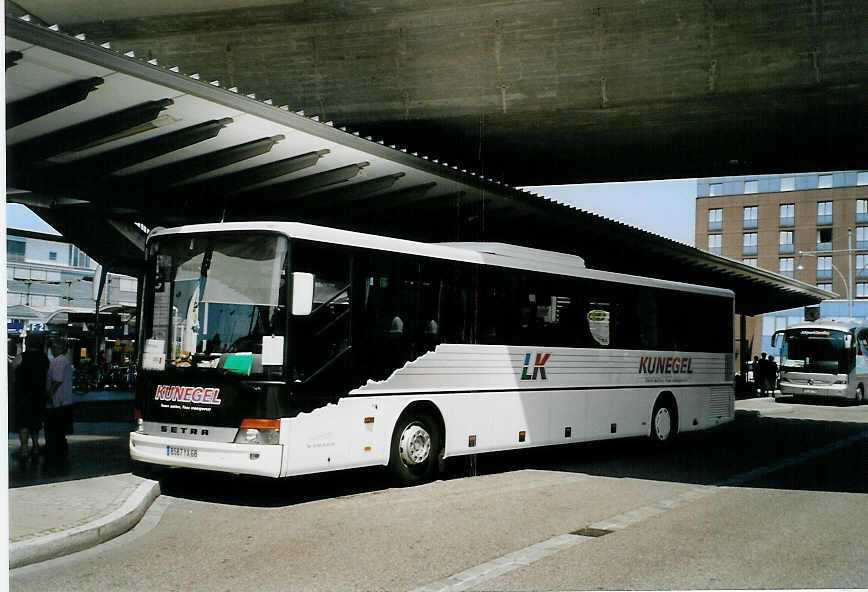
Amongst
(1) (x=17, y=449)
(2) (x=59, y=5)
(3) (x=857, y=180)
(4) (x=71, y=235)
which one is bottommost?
(1) (x=17, y=449)

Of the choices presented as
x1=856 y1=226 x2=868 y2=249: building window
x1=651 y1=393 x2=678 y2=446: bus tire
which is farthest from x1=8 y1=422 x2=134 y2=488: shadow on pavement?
x1=856 y1=226 x2=868 y2=249: building window

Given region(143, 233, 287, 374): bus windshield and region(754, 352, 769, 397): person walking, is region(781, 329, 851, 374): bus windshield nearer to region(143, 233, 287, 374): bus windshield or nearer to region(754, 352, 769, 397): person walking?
region(754, 352, 769, 397): person walking

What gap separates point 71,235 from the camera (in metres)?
23.0

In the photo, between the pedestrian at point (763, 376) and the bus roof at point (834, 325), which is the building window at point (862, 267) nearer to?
the pedestrian at point (763, 376)

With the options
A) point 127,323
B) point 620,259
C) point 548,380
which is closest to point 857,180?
point 620,259

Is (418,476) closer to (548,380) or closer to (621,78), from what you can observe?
(548,380)

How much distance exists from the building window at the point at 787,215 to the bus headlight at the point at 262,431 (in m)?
101

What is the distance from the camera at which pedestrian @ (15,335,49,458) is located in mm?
12352

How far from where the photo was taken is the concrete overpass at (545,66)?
18.2 meters

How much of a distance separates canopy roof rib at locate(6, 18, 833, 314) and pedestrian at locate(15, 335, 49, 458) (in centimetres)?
160

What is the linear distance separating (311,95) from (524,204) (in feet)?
18.9

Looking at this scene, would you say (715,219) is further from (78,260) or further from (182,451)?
(182,451)

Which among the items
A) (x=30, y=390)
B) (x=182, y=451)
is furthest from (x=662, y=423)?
(x=30, y=390)

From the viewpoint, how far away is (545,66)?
64.3ft
